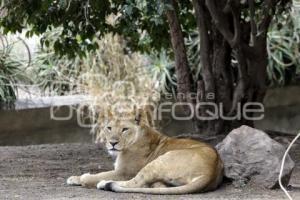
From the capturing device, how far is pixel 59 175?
767cm

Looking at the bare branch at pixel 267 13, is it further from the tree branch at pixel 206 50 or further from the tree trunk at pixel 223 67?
the tree branch at pixel 206 50

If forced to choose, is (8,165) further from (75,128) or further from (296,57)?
(296,57)

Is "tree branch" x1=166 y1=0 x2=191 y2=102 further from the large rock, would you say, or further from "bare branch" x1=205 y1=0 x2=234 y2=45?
the large rock

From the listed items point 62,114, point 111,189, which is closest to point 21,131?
point 62,114

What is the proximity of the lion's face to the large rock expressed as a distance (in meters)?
0.95

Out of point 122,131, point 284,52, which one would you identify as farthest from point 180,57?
point 284,52

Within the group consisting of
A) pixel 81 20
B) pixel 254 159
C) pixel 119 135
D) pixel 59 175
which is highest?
pixel 81 20

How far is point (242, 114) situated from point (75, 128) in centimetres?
514

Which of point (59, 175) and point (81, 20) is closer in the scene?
point (59, 175)

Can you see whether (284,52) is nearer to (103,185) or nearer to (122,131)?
(122,131)

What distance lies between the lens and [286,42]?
15766 millimetres

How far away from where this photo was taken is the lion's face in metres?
6.87

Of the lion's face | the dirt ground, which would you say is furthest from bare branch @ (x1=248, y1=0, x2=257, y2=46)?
the lion's face

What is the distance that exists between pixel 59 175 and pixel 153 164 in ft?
4.71
